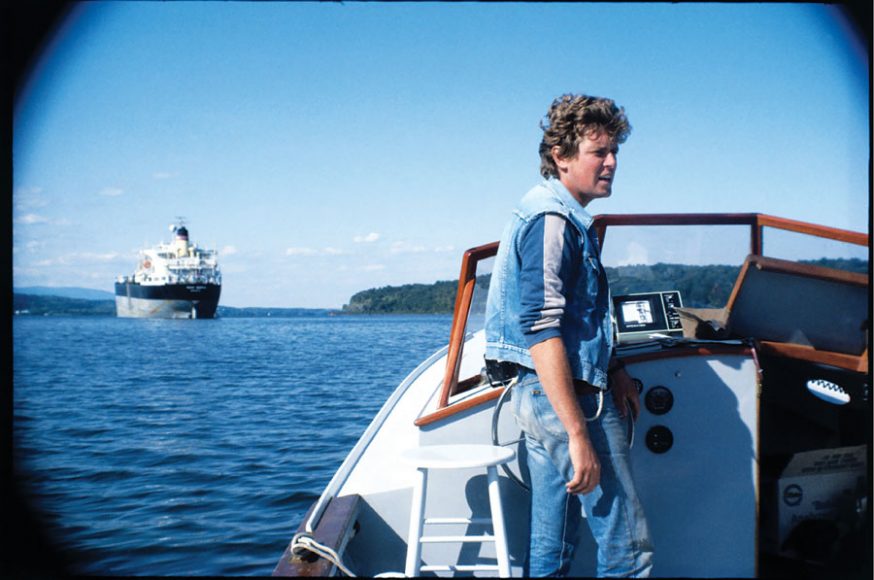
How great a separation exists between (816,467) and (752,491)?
327 millimetres

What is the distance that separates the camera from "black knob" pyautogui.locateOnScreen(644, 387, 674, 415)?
2559 millimetres

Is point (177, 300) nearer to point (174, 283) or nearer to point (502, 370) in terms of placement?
point (174, 283)

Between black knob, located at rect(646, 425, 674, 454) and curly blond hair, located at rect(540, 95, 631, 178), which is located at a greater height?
curly blond hair, located at rect(540, 95, 631, 178)

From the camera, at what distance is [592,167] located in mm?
2023

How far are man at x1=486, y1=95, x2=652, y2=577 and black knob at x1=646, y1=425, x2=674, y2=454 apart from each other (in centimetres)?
60

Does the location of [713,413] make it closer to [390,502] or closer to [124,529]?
[390,502]

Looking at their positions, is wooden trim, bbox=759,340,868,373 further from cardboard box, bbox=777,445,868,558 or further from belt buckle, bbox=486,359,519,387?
belt buckle, bbox=486,359,519,387

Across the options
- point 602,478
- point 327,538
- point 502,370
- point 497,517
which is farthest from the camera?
point 327,538

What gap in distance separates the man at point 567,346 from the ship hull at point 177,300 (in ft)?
238

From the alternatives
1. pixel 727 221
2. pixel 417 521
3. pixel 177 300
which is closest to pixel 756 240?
pixel 727 221

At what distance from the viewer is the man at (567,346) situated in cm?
183

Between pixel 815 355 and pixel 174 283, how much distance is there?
74248 millimetres

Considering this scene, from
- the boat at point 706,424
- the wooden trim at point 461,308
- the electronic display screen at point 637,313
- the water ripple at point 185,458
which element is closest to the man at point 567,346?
the boat at point 706,424

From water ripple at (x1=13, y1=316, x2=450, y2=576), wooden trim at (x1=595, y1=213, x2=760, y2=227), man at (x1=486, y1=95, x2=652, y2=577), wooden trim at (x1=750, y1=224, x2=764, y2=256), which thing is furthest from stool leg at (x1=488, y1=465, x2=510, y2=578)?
water ripple at (x1=13, y1=316, x2=450, y2=576)
